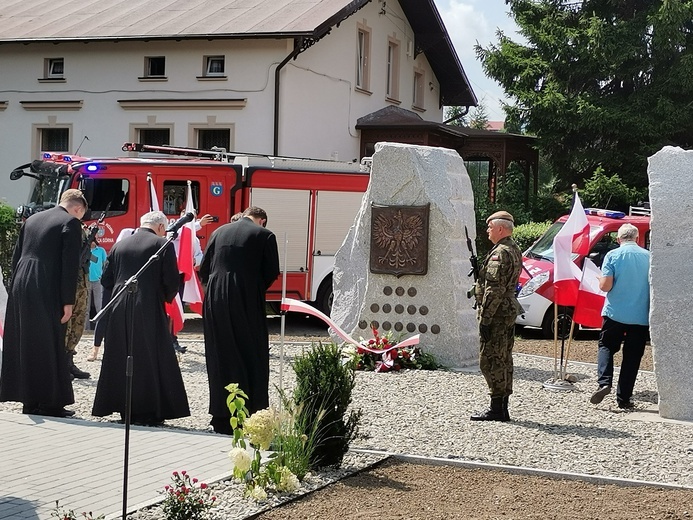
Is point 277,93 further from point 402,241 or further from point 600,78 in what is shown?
point 402,241

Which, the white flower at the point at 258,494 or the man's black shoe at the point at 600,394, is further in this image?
the man's black shoe at the point at 600,394

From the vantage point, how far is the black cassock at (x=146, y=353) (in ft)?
28.9

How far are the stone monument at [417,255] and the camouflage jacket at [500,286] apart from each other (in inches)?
129

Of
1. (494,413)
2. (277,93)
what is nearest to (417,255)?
(494,413)

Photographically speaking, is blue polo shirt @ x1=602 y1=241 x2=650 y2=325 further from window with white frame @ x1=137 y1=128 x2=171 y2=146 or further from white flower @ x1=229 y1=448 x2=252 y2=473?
window with white frame @ x1=137 y1=128 x2=171 y2=146

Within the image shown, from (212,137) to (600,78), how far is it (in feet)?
31.0

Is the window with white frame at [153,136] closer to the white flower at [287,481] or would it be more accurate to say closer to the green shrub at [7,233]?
the green shrub at [7,233]

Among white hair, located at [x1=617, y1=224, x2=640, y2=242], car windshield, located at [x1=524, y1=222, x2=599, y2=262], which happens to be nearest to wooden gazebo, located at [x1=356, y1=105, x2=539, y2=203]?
car windshield, located at [x1=524, y1=222, x2=599, y2=262]

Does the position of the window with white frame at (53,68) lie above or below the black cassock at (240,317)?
above

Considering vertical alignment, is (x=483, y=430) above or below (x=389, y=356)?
below

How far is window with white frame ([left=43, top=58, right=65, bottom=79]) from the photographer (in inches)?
1086

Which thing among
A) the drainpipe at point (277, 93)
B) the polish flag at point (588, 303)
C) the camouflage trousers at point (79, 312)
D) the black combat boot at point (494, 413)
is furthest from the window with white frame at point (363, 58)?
the black combat boot at point (494, 413)

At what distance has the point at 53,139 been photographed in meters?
28.0

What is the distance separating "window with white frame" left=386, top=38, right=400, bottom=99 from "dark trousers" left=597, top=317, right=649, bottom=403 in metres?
20.7
